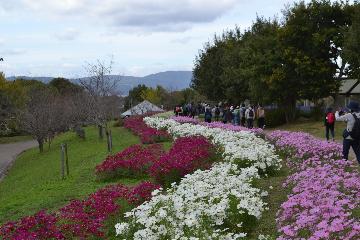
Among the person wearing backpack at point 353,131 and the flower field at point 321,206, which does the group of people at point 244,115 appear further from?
the flower field at point 321,206

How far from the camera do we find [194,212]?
6320 mm

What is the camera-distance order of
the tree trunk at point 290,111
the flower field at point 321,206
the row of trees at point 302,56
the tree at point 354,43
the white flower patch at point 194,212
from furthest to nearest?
the tree trunk at point 290,111 < the row of trees at point 302,56 < the tree at point 354,43 < the white flower patch at point 194,212 < the flower field at point 321,206

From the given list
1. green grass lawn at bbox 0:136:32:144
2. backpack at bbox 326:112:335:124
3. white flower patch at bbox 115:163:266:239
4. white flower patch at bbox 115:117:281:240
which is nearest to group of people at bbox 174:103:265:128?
backpack at bbox 326:112:335:124

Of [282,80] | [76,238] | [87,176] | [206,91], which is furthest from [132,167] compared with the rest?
[206,91]

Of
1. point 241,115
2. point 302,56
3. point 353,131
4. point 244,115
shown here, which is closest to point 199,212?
point 353,131

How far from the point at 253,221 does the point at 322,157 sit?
5094mm

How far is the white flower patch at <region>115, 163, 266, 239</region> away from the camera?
19.3 ft

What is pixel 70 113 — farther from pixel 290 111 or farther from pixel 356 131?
pixel 356 131

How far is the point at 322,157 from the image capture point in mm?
11430

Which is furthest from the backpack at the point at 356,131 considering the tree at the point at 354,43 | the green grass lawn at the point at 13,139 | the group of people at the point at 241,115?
the green grass lawn at the point at 13,139

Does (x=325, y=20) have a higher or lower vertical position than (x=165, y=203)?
higher

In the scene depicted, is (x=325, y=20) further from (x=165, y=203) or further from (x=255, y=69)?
(x=165, y=203)

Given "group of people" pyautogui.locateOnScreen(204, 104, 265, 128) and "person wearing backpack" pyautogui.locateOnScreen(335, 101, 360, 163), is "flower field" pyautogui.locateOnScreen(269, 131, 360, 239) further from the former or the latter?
"group of people" pyautogui.locateOnScreen(204, 104, 265, 128)

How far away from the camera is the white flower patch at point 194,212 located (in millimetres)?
5887
